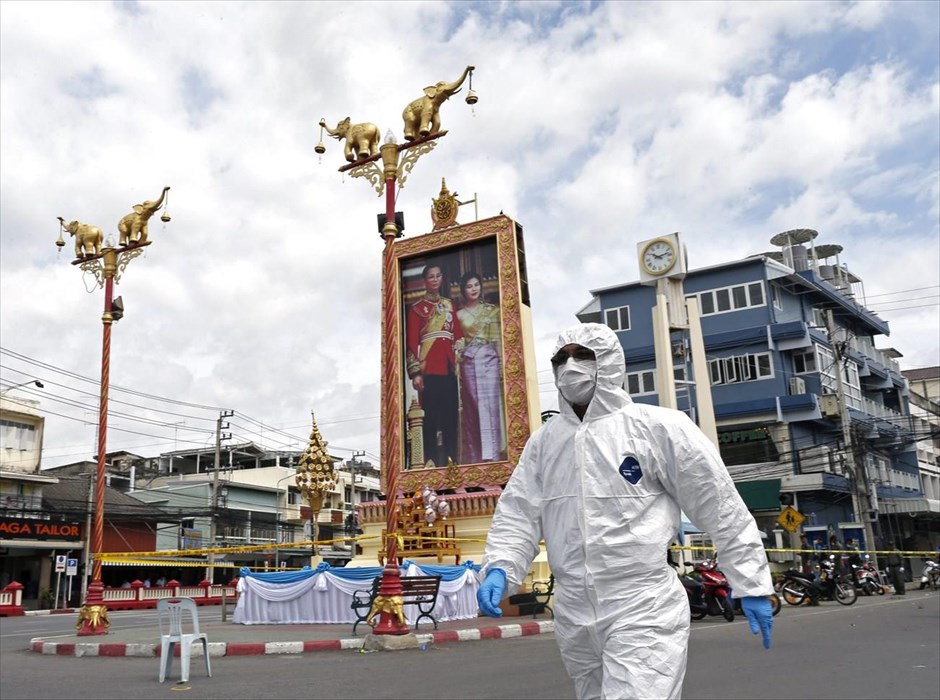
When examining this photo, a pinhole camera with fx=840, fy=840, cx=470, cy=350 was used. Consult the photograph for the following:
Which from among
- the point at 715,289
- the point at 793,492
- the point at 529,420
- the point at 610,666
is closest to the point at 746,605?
the point at 610,666

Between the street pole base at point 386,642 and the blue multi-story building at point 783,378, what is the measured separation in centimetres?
2034

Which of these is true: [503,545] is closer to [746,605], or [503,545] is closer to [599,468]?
[599,468]

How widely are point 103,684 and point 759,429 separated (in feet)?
89.9

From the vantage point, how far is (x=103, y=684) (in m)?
7.55

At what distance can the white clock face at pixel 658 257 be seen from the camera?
26734 mm

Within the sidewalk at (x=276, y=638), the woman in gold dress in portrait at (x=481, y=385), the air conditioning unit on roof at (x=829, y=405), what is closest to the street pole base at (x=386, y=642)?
the sidewalk at (x=276, y=638)

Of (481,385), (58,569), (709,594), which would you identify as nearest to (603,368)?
(709,594)

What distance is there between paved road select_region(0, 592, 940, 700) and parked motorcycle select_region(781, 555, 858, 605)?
502 cm

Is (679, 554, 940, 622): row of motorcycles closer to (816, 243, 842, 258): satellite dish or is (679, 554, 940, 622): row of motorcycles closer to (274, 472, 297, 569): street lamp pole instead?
(816, 243, 842, 258): satellite dish

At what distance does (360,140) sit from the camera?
38.4 ft

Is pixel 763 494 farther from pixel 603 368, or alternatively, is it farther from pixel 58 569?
pixel 603 368

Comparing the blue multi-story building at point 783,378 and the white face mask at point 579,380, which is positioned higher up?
the blue multi-story building at point 783,378

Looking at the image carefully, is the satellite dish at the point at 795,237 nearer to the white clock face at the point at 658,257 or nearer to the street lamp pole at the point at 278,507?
the white clock face at the point at 658,257

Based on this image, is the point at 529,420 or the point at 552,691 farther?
the point at 529,420
